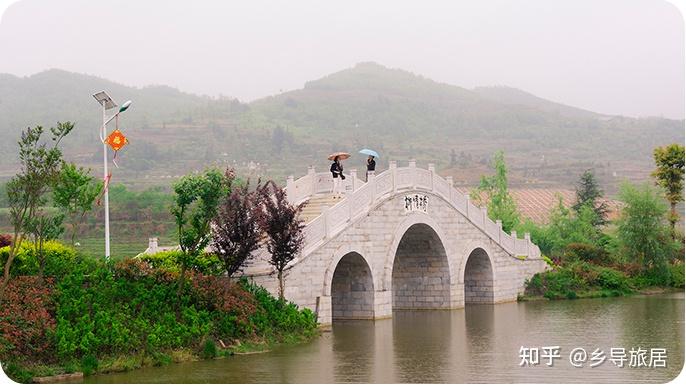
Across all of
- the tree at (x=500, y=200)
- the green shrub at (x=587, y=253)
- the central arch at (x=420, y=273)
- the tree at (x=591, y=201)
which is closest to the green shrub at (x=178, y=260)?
the central arch at (x=420, y=273)

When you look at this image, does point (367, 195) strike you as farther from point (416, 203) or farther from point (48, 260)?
point (48, 260)

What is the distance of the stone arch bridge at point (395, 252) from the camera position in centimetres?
2130

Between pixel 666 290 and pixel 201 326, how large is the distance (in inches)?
814

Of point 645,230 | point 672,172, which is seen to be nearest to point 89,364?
point 645,230

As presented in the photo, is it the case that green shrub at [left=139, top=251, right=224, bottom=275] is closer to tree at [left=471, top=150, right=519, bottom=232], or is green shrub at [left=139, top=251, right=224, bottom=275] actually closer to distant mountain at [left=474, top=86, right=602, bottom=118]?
tree at [left=471, top=150, right=519, bottom=232]

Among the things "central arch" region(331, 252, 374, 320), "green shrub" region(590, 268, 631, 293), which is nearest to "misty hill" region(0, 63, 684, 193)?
"green shrub" region(590, 268, 631, 293)

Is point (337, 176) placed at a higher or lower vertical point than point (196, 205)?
higher

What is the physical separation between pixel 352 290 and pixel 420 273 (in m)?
3.95

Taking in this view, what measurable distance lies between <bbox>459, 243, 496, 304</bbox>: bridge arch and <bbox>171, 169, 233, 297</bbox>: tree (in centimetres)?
1176

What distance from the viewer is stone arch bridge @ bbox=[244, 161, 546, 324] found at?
21.3m

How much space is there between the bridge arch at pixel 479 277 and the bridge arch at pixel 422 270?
1.68m

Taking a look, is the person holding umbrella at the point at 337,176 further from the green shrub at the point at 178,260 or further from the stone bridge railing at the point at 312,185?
the green shrub at the point at 178,260

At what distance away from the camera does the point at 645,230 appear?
1310 inches

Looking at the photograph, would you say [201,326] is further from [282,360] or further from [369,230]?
[369,230]
